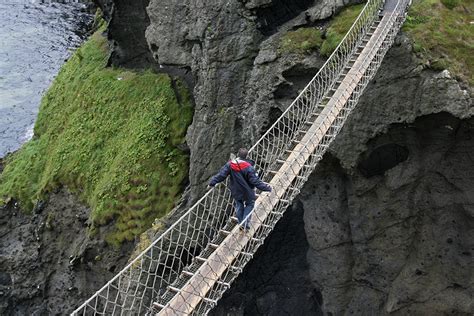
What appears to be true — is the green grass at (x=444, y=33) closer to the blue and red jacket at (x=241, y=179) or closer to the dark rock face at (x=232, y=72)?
the dark rock face at (x=232, y=72)

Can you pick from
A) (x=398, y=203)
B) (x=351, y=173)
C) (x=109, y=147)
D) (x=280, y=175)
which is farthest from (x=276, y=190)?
(x=109, y=147)

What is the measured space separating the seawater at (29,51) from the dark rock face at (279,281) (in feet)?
55.0

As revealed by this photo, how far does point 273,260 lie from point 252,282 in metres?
0.87

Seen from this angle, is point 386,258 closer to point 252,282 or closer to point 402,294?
point 402,294

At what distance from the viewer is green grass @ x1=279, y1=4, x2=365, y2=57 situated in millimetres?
14430

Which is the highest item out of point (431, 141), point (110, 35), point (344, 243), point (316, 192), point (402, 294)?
point (110, 35)

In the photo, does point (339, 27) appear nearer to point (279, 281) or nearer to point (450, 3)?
point (450, 3)

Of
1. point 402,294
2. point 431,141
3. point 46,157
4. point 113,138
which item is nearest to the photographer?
point 431,141

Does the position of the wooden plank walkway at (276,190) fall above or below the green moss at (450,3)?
below

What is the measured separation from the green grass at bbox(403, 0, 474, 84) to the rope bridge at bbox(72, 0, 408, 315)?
0.45 m

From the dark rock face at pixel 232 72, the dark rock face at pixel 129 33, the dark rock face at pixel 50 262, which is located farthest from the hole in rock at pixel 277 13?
the dark rock face at pixel 50 262

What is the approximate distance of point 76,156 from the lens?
2044 centimetres

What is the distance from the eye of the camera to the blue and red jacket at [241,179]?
33.7 feet

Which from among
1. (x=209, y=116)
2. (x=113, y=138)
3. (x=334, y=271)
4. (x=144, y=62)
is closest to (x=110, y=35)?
(x=144, y=62)
